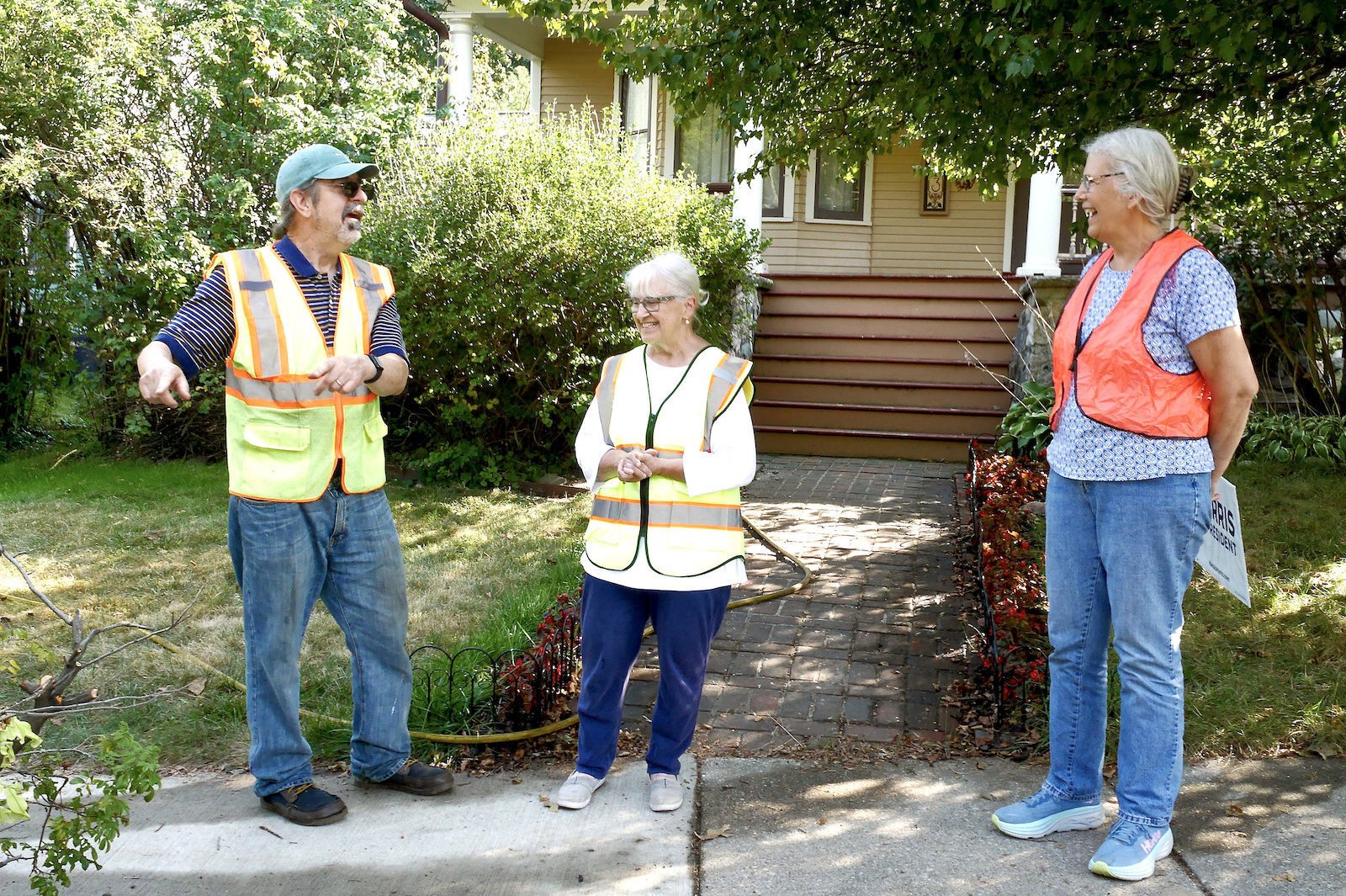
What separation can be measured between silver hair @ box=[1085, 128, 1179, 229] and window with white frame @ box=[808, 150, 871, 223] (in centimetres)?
1176

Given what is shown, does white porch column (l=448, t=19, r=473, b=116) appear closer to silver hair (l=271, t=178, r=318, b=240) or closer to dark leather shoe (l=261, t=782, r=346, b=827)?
silver hair (l=271, t=178, r=318, b=240)

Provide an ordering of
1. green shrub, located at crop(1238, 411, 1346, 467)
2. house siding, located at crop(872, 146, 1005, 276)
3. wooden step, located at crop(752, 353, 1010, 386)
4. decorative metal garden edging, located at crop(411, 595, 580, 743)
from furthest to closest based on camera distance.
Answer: house siding, located at crop(872, 146, 1005, 276), wooden step, located at crop(752, 353, 1010, 386), green shrub, located at crop(1238, 411, 1346, 467), decorative metal garden edging, located at crop(411, 595, 580, 743)

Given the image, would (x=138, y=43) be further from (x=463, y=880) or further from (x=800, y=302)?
(x=463, y=880)

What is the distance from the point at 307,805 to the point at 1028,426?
6695mm

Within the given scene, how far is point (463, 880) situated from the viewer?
3.11 meters

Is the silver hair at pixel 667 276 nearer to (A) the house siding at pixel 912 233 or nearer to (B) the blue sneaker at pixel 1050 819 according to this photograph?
(B) the blue sneaker at pixel 1050 819

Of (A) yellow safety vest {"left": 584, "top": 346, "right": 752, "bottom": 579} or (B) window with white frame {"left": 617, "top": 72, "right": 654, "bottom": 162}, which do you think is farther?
(B) window with white frame {"left": 617, "top": 72, "right": 654, "bottom": 162}

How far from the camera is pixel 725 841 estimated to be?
11.0ft

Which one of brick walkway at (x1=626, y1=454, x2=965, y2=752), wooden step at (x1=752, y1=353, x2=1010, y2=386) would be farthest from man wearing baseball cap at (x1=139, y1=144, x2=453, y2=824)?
wooden step at (x1=752, y1=353, x2=1010, y2=386)

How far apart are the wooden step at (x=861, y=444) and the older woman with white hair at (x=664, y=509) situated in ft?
22.9

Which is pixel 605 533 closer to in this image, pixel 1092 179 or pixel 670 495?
pixel 670 495

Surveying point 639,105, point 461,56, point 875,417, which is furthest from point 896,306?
point 461,56

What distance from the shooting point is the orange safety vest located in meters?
2.99

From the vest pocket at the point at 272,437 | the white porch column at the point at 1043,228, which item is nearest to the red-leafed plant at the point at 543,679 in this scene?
the vest pocket at the point at 272,437
